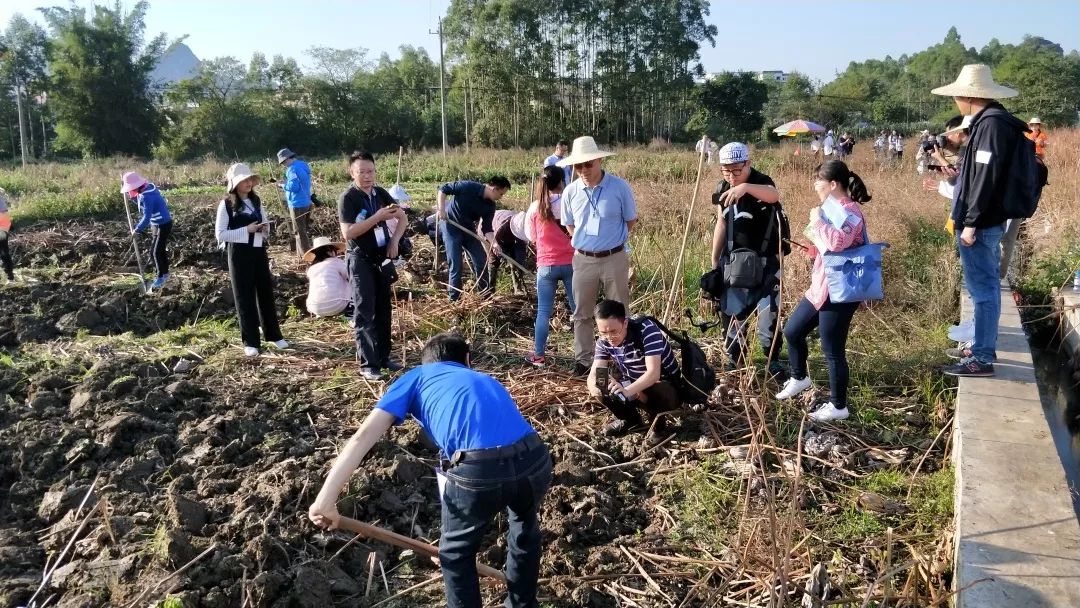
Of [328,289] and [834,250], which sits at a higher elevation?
[834,250]

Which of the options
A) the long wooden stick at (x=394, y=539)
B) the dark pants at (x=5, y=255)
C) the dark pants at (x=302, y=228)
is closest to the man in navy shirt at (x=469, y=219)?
the dark pants at (x=302, y=228)

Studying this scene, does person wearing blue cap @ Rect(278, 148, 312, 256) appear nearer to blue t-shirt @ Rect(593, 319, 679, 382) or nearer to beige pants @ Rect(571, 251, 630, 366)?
beige pants @ Rect(571, 251, 630, 366)

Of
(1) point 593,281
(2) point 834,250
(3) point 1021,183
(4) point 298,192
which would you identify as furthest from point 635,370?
(4) point 298,192

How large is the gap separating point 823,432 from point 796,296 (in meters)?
2.58

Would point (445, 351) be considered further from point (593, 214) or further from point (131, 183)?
point (131, 183)

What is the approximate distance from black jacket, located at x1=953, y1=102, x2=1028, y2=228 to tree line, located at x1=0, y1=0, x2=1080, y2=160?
31.7 metres

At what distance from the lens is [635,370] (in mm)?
4004

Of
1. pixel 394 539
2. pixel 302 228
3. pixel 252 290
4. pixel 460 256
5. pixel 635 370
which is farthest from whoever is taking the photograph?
pixel 302 228

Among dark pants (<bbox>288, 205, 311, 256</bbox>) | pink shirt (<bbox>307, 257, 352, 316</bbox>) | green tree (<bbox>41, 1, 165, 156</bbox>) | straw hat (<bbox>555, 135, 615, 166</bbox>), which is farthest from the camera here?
green tree (<bbox>41, 1, 165, 156</bbox>)

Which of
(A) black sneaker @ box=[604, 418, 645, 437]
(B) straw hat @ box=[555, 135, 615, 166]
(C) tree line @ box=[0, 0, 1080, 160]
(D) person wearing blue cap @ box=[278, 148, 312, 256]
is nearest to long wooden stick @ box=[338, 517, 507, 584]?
(A) black sneaker @ box=[604, 418, 645, 437]

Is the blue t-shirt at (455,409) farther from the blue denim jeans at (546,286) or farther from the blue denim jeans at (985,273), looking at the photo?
the blue denim jeans at (985,273)

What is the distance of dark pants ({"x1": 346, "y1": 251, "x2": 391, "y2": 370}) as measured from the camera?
4.91m

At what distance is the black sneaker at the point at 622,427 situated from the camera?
419cm

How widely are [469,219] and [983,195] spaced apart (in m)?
4.17
